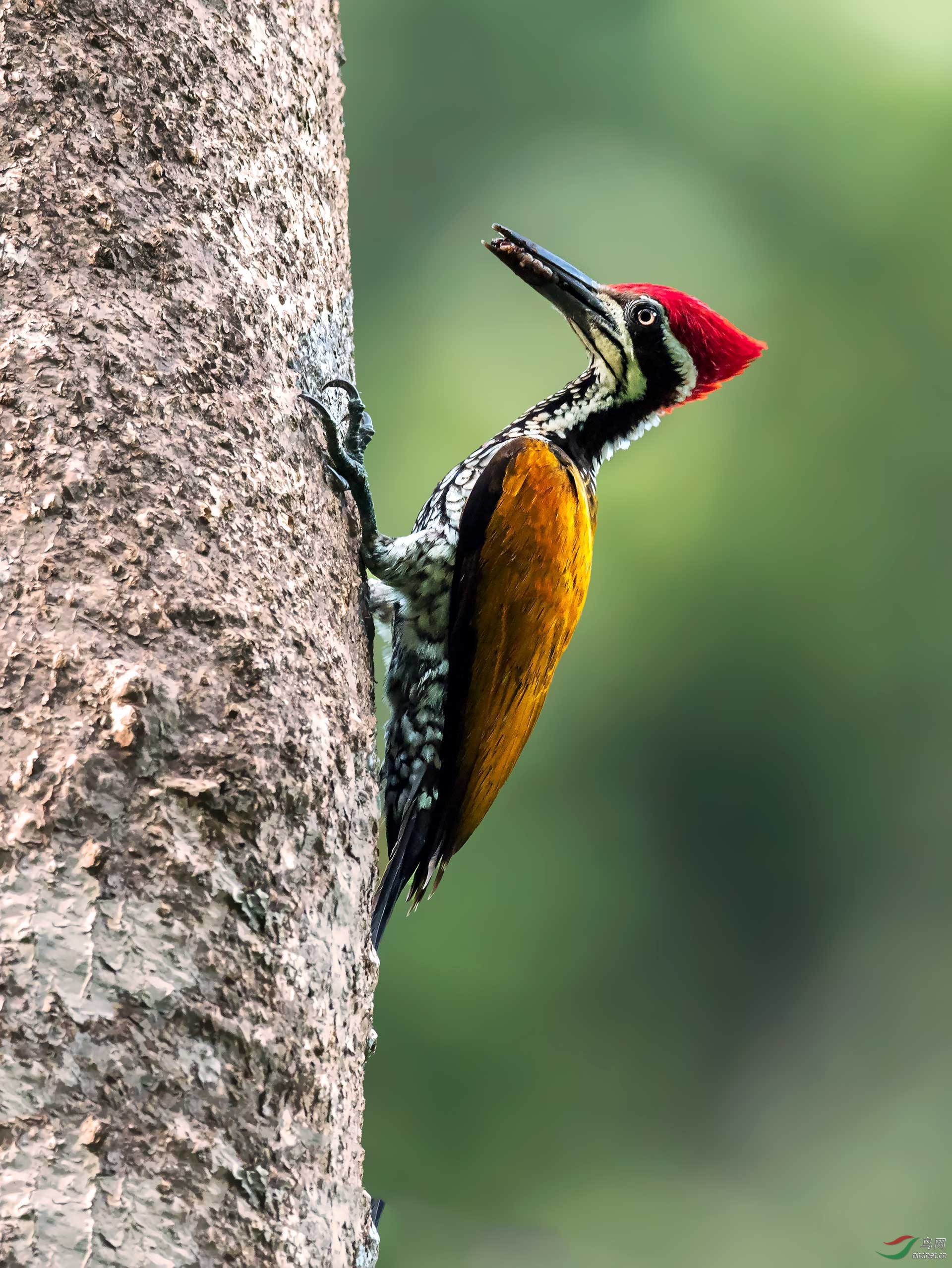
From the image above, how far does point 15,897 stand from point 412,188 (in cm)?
771

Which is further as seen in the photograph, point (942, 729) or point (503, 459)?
point (942, 729)

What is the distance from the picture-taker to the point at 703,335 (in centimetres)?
263

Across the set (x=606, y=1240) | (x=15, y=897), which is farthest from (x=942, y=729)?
(x=15, y=897)

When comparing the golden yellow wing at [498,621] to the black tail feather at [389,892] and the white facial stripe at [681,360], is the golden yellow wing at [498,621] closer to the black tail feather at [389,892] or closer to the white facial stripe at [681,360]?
Answer: the black tail feather at [389,892]

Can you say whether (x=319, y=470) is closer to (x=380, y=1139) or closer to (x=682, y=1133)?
(x=380, y=1139)

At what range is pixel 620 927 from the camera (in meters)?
7.54

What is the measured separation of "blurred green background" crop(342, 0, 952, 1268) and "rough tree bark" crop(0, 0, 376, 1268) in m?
5.06

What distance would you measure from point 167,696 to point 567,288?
69.9 inches

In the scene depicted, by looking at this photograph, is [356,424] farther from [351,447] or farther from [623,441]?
[623,441]

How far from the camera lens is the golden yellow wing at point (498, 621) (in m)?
2.18

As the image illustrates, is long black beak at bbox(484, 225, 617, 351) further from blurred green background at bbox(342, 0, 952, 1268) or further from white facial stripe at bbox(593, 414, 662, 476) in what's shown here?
blurred green background at bbox(342, 0, 952, 1268)

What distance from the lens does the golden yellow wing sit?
2.18m

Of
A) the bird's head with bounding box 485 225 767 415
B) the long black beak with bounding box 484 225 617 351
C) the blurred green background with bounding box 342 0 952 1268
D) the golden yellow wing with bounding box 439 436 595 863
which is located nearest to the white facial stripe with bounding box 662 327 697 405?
the bird's head with bounding box 485 225 767 415

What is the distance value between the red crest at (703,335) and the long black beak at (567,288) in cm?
7
